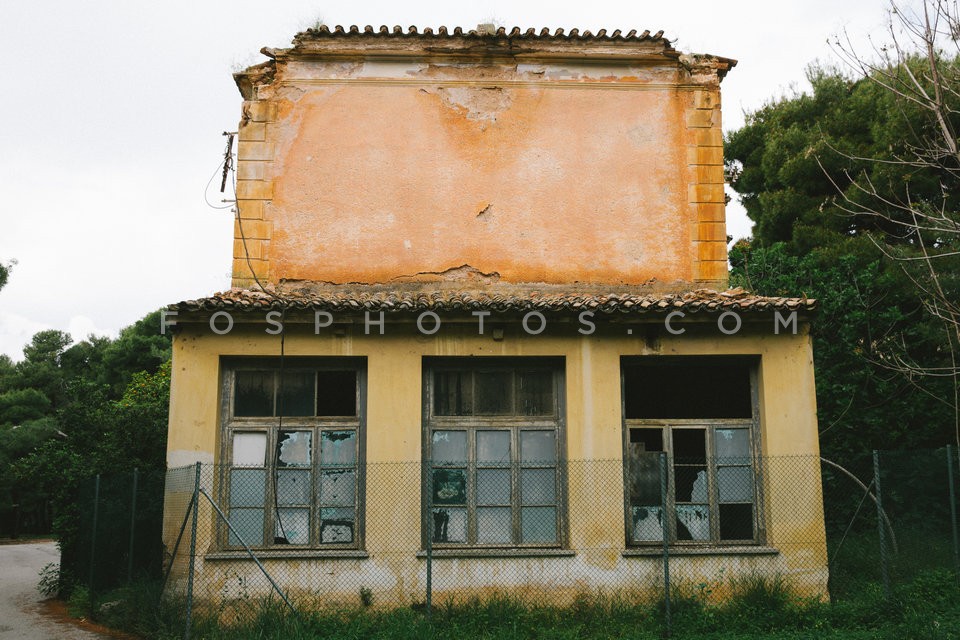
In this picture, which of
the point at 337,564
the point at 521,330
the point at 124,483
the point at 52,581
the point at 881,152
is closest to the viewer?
the point at 337,564

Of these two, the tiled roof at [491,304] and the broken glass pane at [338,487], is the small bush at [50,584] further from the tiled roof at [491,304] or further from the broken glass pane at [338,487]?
the tiled roof at [491,304]

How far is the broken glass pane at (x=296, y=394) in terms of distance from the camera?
1052cm

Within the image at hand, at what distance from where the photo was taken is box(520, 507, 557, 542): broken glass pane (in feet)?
33.7

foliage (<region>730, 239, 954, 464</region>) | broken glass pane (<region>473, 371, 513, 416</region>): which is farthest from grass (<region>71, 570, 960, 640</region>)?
foliage (<region>730, 239, 954, 464</region>)

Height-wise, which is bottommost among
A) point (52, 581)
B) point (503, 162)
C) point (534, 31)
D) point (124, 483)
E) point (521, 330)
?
point (52, 581)

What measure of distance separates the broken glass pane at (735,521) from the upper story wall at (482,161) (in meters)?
3.40

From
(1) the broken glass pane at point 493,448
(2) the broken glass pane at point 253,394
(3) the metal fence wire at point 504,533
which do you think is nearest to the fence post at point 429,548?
(3) the metal fence wire at point 504,533

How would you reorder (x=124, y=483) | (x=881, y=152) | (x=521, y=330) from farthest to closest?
(x=881, y=152) < (x=124, y=483) < (x=521, y=330)

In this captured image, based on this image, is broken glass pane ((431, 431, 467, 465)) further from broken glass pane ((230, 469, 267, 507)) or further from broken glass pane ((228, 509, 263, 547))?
broken glass pane ((228, 509, 263, 547))

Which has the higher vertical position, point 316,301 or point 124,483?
point 316,301

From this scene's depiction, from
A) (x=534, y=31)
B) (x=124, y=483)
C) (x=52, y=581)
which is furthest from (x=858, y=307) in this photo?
(x=52, y=581)

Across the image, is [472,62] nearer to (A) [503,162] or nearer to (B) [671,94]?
(A) [503,162]

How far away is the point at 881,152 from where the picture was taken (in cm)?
1748

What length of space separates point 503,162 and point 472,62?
5.47 ft
